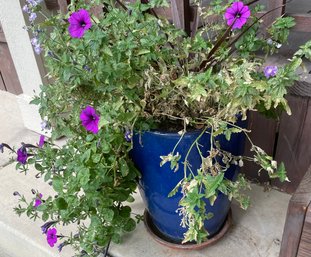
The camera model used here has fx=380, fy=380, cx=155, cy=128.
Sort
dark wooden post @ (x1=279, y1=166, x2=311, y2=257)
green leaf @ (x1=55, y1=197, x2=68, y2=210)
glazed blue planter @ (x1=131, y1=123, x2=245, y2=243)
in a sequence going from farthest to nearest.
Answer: green leaf @ (x1=55, y1=197, x2=68, y2=210), glazed blue planter @ (x1=131, y1=123, x2=245, y2=243), dark wooden post @ (x1=279, y1=166, x2=311, y2=257)

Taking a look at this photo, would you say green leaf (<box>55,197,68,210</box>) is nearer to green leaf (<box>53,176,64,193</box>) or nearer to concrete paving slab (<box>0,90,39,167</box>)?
green leaf (<box>53,176,64,193</box>)

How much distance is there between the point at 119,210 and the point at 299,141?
718 millimetres

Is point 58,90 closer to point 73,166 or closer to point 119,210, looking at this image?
point 73,166

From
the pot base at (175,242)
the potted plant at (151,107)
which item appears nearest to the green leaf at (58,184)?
the potted plant at (151,107)

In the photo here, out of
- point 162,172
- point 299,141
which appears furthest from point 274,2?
point 162,172

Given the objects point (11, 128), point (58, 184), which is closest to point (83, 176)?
point (58, 184)

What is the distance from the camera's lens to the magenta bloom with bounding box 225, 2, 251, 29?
38.5 inches

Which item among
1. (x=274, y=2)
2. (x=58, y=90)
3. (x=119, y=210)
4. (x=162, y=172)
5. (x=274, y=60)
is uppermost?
(x=274, y=2)

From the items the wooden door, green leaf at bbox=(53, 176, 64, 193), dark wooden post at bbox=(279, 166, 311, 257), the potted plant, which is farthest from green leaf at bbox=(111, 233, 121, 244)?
the wooden door

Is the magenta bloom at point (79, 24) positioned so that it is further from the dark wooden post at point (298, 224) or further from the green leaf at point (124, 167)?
the dark wooden post at point (298, 224)

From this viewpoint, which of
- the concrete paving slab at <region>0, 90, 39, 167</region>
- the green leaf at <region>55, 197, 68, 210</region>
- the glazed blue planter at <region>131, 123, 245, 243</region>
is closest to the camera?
the glazed blue planter at <region>131, 123, 245, 243</region>

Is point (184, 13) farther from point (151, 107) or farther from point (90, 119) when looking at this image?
point (90, 119)

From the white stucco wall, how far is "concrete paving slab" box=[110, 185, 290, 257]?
32.7 inches

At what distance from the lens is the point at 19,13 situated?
1747 millimetres
